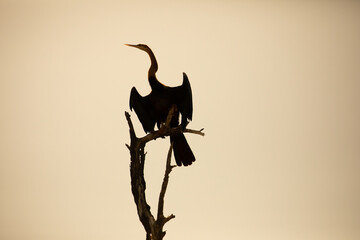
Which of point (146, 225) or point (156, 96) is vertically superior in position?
point (156, 96)

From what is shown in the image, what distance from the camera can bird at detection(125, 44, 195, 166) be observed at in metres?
2.43

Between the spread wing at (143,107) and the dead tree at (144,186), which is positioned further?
the spread wing at (143,107)

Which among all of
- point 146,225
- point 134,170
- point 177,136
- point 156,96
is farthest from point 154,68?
point 146,225

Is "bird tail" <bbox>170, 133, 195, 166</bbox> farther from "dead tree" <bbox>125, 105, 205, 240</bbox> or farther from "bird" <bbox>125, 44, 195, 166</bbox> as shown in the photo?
"dead tree" <bbox>125, 105, 205, 240</bbox>

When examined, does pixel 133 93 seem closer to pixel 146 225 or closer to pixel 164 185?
pixel 164 185

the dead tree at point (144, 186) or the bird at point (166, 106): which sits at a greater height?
the bird at point (166, 106)

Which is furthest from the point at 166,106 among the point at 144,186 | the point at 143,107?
the point at 144,186

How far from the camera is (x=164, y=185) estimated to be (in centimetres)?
236

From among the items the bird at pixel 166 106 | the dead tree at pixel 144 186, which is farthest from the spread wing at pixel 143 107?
the dead tree at pixel 144 186

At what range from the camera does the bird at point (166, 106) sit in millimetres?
2430

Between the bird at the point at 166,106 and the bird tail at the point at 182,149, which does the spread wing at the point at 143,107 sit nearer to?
the bird at the point at 166,106

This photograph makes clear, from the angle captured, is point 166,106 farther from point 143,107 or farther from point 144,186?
point 144,186

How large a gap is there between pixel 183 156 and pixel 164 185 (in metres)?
0.22

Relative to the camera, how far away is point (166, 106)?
2.43 meters
